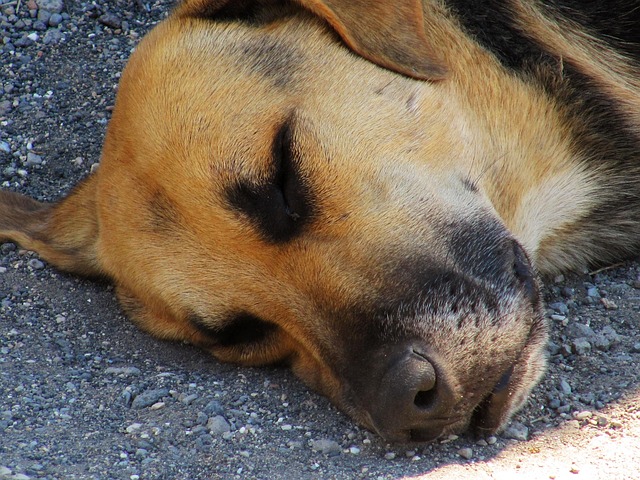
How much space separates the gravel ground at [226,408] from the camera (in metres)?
3.07

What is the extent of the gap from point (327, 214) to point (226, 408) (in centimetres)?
85

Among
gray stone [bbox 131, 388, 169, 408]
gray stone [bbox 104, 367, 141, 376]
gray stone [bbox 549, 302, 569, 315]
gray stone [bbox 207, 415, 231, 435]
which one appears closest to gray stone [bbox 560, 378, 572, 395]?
gray stone [bbox 549, 302, 569, 315]

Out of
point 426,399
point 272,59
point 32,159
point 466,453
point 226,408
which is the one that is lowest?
point 32,159

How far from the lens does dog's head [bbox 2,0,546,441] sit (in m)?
3.05

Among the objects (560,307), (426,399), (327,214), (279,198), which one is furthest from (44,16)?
(426,399)

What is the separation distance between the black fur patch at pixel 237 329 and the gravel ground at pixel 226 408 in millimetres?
145

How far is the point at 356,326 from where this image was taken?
10.3 ft

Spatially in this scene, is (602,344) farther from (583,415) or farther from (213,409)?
(213,409)

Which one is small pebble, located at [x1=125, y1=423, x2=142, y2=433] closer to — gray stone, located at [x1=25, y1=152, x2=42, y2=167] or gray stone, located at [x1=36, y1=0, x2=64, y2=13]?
gray stone, located at [x1=25, y1=152, x2=42, y2=167]

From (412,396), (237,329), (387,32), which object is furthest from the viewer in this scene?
(237,329)

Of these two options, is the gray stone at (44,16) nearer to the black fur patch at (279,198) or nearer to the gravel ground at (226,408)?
the gravel ground at (226,408)

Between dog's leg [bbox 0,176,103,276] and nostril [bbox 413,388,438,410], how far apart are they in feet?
6.40

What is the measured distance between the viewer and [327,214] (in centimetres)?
327

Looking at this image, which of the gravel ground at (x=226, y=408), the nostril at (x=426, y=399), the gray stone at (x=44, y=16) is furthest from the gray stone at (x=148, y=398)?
the gray stone at (x=44, y=16)
